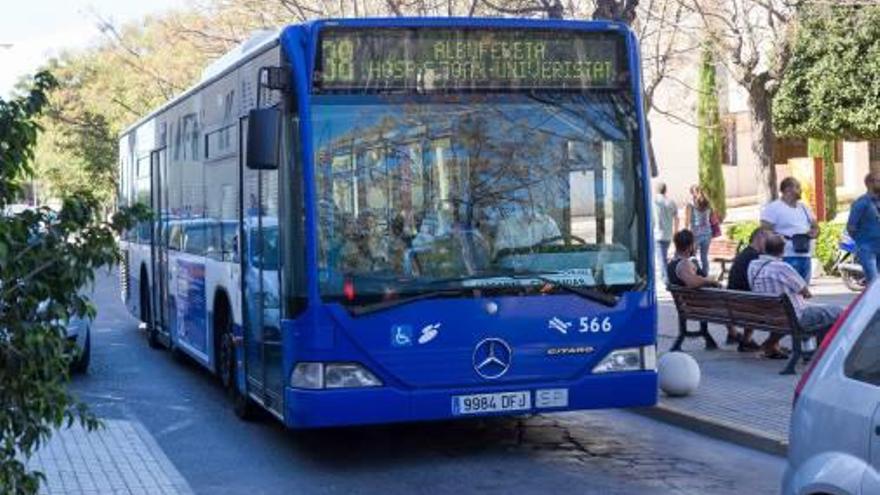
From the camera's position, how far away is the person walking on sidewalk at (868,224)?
15.1m

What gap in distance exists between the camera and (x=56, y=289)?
4.85 metres

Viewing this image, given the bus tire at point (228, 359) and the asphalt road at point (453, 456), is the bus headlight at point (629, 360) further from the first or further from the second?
the bus tire at point (228, 359)

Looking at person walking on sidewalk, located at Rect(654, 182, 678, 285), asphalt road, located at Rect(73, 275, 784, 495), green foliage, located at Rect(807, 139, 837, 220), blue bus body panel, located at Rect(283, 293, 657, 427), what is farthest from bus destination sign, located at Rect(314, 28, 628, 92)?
green foliage, located at Rect(807, 139, 837, 220)

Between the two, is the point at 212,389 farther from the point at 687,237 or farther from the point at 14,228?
the point at 14,228

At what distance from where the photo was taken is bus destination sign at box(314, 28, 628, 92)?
8523 millimetres

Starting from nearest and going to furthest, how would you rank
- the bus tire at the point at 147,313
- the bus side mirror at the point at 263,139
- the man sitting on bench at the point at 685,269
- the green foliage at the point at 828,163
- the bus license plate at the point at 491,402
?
1. the bus side mirror at the point at 263,139
2. the bus license plate at the point at 491,402
3. the man sitting on bench at the point at 685,269
4. the bus tire at the point at 147,313
5. the green foliage at the point at 828,163

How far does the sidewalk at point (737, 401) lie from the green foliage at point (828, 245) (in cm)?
909

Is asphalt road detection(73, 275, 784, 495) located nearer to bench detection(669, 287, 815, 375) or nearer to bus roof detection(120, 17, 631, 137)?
bench detection(669, 287, 815, 375)

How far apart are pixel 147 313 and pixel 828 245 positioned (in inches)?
482

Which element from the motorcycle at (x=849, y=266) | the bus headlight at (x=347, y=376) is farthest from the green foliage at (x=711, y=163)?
the bus headlight at (x=347, y=376)

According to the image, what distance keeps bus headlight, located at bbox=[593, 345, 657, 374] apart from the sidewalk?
3.25 feet

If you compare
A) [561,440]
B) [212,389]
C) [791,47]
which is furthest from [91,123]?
[561,440]

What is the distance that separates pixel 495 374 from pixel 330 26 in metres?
2.49

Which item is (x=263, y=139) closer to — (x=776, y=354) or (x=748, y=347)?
(x=776, y=354)
